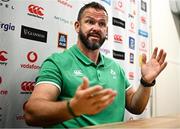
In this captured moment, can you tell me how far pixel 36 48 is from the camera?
1.67 metres

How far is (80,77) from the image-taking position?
4.62ft

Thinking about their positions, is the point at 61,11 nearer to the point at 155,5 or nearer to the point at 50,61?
the point at 50,61

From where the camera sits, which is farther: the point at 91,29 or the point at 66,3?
the point at 66,3

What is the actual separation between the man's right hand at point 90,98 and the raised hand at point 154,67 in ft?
2.45

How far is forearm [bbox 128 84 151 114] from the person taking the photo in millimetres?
1629

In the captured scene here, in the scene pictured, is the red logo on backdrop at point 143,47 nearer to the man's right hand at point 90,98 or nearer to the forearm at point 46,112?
the forearm at point 46,112

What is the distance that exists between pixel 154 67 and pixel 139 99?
23 centimetres

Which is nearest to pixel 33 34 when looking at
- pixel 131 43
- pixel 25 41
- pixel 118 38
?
pixel 25 41

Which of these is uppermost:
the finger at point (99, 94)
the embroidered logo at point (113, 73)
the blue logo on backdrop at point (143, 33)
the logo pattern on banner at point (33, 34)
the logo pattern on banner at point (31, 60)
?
the blue logo on backdrop at point (143, 33)

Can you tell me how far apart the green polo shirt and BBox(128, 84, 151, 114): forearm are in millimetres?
96

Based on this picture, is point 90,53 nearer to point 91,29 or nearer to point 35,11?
point 91,29

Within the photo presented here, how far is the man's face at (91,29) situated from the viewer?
163 centimetres

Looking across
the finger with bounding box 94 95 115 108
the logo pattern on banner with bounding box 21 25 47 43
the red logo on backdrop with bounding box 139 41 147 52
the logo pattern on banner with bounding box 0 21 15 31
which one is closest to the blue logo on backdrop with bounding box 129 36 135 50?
the red logo on backdrop with bounding box 139 41 147 52

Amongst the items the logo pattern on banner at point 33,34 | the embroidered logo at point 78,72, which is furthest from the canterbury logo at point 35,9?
the embroidered logo at point 78,72
